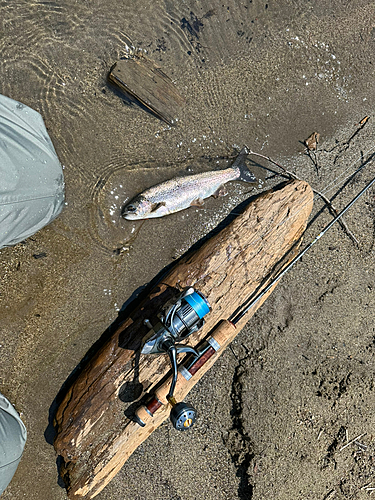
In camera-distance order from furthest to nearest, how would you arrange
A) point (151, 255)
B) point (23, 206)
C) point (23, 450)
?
point (151, 255)
point (23, 450)
point (23, 206)

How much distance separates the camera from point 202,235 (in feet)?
12.6

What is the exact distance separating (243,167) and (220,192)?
409 mm

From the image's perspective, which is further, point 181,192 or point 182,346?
point 181,192

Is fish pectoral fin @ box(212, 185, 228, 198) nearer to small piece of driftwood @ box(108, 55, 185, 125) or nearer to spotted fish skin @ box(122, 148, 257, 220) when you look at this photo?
spotted fish skin @ box(122, 148, 257, 220)

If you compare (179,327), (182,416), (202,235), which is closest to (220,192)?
(202,235)

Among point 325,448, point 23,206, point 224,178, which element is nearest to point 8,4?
point 23,206

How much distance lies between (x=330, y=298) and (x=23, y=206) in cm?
343

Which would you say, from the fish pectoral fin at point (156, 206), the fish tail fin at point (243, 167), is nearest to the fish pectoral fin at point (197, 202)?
the fish pectoral fin at point (156, 206)

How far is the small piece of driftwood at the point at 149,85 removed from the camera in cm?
356

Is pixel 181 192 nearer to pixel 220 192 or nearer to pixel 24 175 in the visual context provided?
pixel 220 192

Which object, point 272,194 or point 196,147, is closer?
point 272,194

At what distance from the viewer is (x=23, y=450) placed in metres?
→ 3.49

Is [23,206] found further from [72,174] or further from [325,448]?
[325,448]

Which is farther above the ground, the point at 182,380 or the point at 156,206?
the point at 156,206
